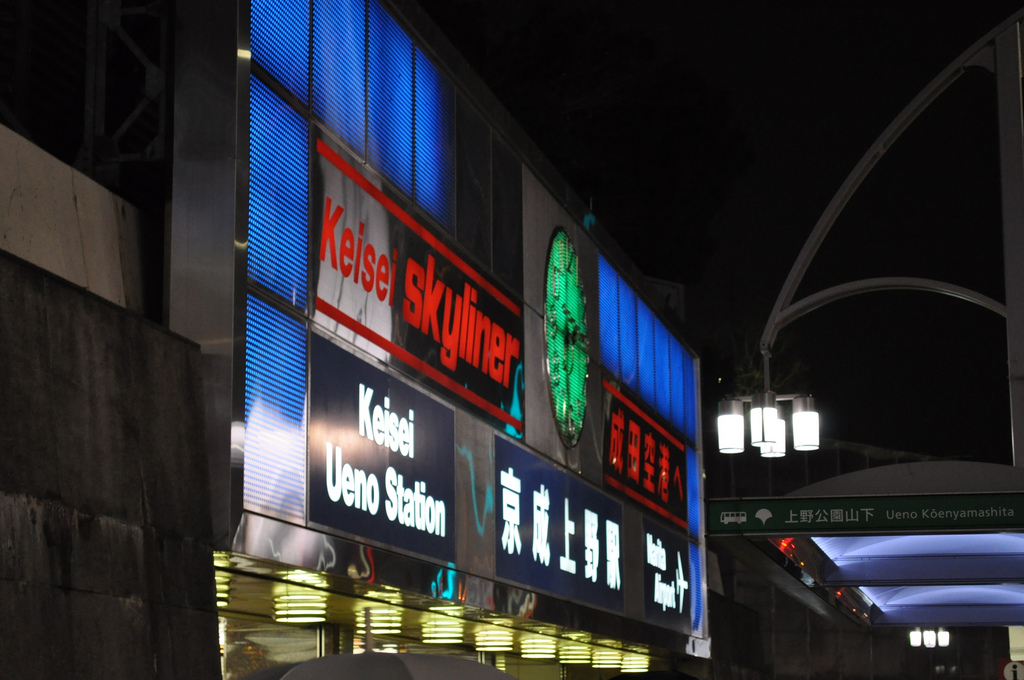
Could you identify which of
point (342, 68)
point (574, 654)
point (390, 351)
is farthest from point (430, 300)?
point (574, 654)

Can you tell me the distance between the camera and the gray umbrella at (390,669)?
6.73m

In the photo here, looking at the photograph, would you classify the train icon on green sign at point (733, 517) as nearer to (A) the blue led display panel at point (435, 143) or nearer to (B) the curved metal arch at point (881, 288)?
(B) the curved metal arch at point (881, 288)

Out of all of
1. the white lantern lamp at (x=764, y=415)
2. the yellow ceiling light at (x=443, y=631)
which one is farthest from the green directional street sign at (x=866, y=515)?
the yellow ceiling light at (x=443, y=631)

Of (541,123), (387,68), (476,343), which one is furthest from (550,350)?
(541,123)

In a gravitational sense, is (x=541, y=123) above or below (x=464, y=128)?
above

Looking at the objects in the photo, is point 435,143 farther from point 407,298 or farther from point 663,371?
point 663,371

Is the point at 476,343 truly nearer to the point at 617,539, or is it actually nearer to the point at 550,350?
the point at 550,350

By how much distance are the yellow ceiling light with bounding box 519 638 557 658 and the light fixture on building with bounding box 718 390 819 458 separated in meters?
2.91

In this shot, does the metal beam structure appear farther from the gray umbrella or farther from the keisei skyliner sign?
the gray umbrella

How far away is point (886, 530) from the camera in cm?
1602

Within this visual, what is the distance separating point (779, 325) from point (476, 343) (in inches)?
272

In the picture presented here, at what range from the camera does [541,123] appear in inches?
1257

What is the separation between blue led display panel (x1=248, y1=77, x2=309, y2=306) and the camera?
891 centimetres

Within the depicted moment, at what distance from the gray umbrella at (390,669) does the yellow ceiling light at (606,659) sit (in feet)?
37.8
